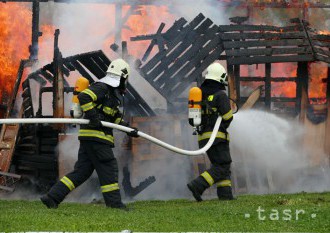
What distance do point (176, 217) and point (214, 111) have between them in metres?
2.64

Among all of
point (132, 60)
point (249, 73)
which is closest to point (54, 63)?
point (132, 60)

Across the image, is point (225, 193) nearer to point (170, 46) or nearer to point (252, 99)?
point (252, 99)

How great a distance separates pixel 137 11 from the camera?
18.7m

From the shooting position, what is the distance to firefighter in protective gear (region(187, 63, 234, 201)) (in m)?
11.5

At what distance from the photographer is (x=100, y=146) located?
1061 centimetres

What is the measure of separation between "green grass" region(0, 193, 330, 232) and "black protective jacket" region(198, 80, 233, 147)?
37.9 inches

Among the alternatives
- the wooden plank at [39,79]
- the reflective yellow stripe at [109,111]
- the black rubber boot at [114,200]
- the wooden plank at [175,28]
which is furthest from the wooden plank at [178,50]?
the black rubber boot at [114,200]

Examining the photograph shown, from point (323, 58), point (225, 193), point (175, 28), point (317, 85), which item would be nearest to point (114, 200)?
point (225, 193)

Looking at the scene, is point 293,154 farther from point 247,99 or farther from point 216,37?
point 216,37

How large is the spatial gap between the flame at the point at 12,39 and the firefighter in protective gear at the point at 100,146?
7.50 metres

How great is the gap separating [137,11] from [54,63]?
519cm

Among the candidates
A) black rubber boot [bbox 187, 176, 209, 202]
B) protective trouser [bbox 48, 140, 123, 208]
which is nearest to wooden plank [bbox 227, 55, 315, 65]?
black rubber boot [bbox 187, 176, 209, 202]

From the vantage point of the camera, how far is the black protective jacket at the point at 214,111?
11.4 metres

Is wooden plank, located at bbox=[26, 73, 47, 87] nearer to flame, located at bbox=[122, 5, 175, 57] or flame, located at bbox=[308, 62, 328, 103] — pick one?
flame, located at bbox=[122, 5, 175, 57]
